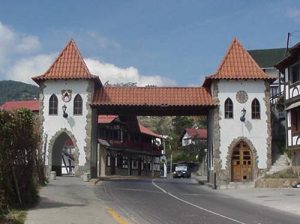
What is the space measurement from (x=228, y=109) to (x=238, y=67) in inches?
136

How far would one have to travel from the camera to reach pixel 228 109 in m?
39.1

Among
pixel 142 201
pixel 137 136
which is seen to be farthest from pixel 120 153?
pixel 142 201

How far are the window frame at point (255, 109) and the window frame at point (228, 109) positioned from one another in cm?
155

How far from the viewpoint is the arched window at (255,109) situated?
39.0 meters

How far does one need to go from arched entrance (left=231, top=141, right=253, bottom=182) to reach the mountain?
111m

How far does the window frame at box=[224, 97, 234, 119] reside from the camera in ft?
128

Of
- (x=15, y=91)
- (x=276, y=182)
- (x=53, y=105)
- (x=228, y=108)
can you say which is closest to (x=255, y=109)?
(x=228, y=108)

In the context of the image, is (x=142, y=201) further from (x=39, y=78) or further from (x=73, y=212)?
(x=39, y=78)

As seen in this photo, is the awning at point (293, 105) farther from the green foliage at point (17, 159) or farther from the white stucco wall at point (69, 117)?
the green foliage at point (17, 159)

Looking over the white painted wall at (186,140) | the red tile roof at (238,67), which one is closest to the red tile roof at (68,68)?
the red tile roof at (238,67)

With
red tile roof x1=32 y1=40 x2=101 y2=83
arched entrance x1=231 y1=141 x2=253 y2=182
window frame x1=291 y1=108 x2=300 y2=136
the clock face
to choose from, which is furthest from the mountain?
window frame x1=291 y1=108 x2=300 y2=136

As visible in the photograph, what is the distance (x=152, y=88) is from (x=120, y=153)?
92.5ft

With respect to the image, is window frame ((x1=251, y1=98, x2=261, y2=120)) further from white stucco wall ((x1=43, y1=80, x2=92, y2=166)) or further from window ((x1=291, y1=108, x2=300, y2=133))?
white stucco wall ((x1=43, y1=80, x2=92, y2=166))

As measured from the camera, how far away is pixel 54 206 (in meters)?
17.1
